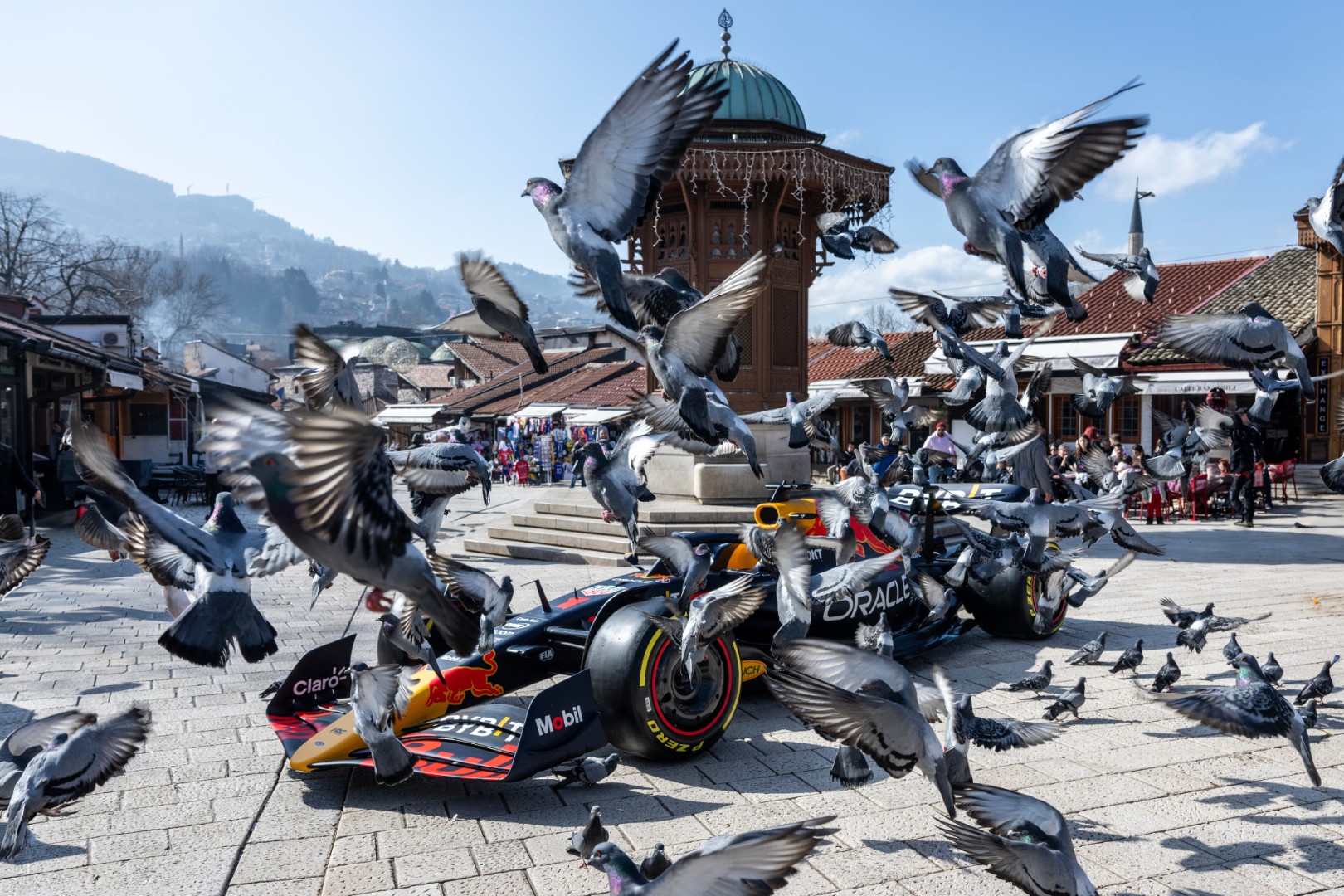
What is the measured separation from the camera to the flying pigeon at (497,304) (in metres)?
3.63

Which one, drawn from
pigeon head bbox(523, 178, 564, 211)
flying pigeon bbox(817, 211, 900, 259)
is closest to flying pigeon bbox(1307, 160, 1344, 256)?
flying pigeon bbox(817, 211, 900, 259)

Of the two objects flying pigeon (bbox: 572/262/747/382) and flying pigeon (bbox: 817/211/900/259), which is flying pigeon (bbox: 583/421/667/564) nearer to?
flying pigeon (bbox: 572/262/747/382)

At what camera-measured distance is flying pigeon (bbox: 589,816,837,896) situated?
2.63 meters

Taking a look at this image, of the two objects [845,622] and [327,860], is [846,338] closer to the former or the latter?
[845,622]

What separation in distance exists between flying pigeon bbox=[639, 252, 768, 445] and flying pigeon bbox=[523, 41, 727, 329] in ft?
0.70

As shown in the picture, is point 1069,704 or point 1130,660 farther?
point 1130,660

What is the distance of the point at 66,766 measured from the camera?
3809mm

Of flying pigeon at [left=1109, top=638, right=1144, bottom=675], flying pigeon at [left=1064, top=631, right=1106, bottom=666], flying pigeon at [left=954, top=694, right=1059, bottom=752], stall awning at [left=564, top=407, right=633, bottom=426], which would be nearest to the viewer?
flying pigeon at [left=954, top=694, right=1059, bottom=752]

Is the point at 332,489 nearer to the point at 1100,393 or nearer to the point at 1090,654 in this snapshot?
the point at 1100,393

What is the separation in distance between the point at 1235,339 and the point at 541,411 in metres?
28.4

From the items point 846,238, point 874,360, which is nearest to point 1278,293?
point 874,360

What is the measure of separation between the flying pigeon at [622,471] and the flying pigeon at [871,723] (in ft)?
4.39

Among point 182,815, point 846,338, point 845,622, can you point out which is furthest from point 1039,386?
point 182,815

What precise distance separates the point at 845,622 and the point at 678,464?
7642 millimetres
